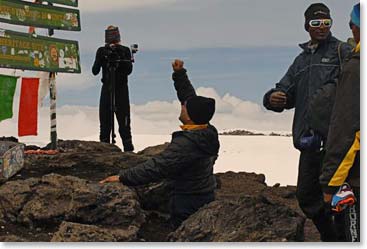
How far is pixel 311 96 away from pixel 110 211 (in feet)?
5.59

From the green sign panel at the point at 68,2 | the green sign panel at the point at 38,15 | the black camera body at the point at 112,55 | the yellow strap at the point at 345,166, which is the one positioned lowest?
the yellow strap at the point at 345,166

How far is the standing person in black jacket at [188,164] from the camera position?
5035mm

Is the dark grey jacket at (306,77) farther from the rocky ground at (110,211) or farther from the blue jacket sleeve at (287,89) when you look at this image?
the rocky ground at (110,211)

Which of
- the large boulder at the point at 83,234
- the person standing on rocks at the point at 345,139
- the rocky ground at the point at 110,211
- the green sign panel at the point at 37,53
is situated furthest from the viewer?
the green sign panel at the point at 37,53

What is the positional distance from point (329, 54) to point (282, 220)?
3.69 ft

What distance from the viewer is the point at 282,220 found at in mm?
4496

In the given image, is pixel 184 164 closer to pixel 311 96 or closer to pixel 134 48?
pixel 311 96

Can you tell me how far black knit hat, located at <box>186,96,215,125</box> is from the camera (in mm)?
5070

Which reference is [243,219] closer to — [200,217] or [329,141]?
[200,217]

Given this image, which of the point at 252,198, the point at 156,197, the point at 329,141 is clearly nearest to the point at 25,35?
the point at 156,197

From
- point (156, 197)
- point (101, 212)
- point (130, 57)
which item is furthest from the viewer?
point (130, 57)

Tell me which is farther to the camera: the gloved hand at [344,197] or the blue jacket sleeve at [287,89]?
the blue jacket sleeve at [287,89]

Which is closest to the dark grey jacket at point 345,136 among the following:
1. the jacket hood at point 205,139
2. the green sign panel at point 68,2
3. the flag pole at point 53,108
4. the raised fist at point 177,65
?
the jacket hood at point 205,139

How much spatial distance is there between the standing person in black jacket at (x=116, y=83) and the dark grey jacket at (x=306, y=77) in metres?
4.22
